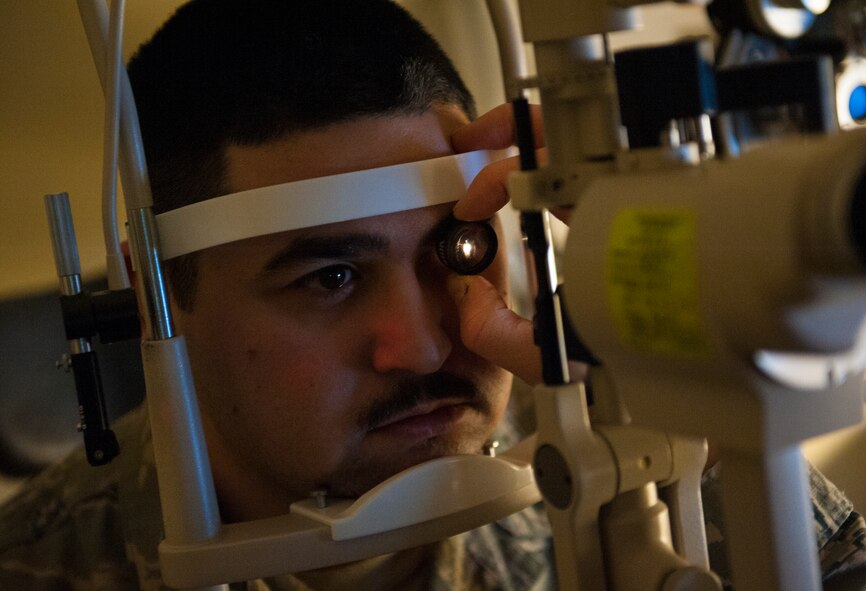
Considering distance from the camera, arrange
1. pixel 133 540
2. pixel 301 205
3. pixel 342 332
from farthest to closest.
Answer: pixel 133 540 < pixel 342 332 < pixel 301 205

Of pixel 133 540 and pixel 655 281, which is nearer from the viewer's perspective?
pixel 655 281

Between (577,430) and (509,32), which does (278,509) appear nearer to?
(577,430)

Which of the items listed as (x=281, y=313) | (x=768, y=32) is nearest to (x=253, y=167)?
(x=281, y=313)

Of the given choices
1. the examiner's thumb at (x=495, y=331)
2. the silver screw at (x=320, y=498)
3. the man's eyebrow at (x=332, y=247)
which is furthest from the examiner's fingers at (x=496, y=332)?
the silver screw at (x=320, y=498)

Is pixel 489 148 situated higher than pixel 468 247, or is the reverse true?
pixel 489 148

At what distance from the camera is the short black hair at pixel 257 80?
1021 millimetres

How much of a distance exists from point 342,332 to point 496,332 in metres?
0.17

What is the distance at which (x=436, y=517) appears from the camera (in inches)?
36.5

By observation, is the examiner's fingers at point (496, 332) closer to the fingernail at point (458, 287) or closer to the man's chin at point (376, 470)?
the fingernail at point (458, 287)

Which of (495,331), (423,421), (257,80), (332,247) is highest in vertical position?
(257,80)

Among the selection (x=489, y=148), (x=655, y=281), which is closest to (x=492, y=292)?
(x=489, y=148)

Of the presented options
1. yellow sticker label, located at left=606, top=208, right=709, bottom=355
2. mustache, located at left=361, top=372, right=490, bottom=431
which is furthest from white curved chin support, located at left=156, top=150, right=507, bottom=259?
yellow sticker label, located at left=606, top=208, right=709, bottom=355

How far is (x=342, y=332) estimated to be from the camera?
1.01 meters

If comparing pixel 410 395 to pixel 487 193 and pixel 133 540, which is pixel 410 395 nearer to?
pixel 487 193
